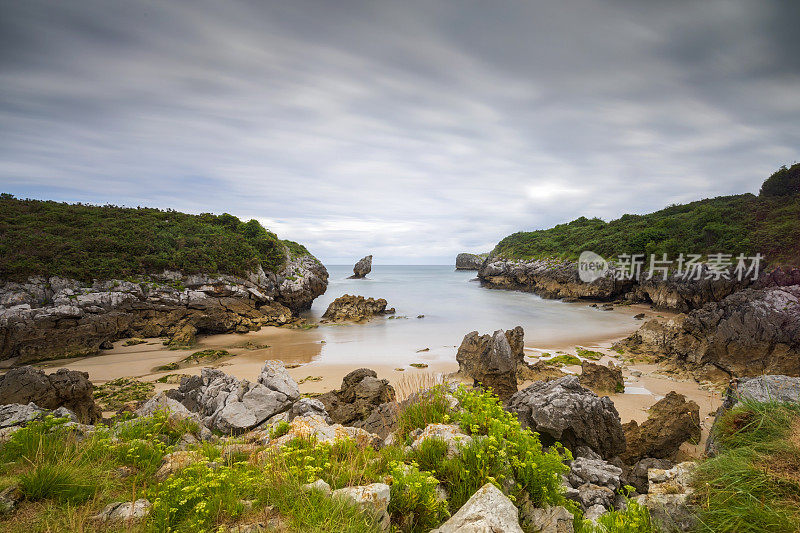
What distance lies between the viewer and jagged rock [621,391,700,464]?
316 inches

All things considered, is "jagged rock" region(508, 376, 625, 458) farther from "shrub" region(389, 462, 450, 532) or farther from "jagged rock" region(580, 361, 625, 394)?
"jagged rock" region(580, 361, 625, 394)

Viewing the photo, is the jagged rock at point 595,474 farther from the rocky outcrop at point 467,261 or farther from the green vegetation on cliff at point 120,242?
the rocky outcrop at point 467,261

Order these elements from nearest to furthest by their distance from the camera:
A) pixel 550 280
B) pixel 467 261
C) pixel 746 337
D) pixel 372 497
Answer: pixel 372 497 < pixel 746 337 < pixel 550 280 < pixel 467 261

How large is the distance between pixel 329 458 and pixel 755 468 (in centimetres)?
490

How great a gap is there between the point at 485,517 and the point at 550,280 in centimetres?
5825

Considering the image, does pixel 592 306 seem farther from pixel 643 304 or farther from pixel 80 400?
pixel 80 400

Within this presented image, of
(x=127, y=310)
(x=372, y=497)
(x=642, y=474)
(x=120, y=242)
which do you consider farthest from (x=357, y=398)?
(x=120, y=242)

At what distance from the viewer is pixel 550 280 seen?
55.6 meters

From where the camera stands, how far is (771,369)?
14.1 m

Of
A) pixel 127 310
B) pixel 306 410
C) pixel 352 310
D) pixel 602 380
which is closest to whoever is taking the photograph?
pixel 306 410

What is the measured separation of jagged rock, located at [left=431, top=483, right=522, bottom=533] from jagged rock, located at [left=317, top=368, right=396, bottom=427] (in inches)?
257

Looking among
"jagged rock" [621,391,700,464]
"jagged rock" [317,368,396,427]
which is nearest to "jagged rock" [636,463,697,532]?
"jagged rock" [621,391,700,464]

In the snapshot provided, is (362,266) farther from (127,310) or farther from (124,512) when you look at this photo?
(124,512)

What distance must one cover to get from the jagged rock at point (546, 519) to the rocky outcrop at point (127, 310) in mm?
25287
